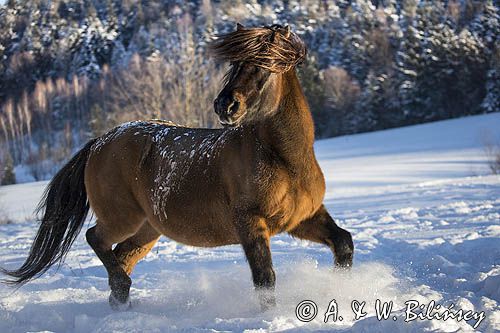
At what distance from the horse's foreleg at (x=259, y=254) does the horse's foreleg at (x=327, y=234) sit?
1.76ft

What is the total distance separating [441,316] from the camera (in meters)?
2.72

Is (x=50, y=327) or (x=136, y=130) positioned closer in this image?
(x=50, y=327)

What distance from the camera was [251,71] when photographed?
10.5 feet

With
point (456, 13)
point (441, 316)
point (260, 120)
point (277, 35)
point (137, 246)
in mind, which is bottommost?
point (456, 13)

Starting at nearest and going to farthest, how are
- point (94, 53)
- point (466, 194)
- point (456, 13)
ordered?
1. point (466, 194)
2. point (94, 53)
3. point (456, 13)

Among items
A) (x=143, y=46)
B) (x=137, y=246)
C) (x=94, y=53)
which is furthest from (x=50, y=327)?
(x=143, y=46)

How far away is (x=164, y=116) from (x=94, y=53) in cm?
2337

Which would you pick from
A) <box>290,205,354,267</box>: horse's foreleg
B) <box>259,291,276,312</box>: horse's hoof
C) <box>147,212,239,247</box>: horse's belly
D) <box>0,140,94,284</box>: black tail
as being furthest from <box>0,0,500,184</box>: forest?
<box>259,291,276,312</box>: horse's hoof

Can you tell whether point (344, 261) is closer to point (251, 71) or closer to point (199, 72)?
point (251, 71)

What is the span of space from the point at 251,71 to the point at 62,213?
9.01ft

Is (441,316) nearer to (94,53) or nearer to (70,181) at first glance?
(70,181)

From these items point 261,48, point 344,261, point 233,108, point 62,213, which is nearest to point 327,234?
point 344,261

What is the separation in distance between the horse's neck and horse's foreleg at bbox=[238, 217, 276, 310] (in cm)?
48

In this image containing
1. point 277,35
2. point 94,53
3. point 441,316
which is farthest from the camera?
point 94,53
